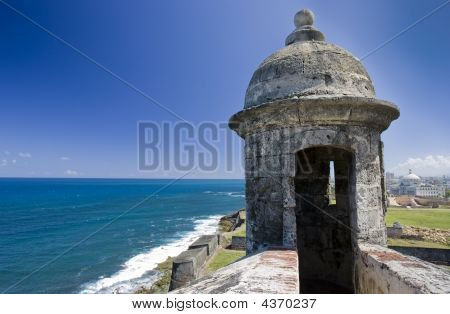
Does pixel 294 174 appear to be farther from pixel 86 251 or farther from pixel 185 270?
pixel 86 251

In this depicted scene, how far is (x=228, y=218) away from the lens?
115 feet

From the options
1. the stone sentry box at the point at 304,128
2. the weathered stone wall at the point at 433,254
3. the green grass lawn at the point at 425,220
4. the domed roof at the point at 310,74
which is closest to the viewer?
the stone sentry box at the point at 304,128

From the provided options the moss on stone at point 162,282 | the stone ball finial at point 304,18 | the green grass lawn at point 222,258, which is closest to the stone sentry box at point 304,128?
the stone ball finial at point 304,18

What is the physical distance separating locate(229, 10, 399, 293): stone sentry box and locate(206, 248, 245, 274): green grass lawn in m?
7.65

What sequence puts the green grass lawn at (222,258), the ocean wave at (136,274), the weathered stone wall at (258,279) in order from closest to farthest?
the weathered stone wall at (258,279) < the green grass lawn at (222,258) < the ocean wave at (136,274)

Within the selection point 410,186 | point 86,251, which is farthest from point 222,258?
point 410,186

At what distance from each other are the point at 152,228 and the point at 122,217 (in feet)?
40.3

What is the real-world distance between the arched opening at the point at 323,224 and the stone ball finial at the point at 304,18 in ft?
8.27

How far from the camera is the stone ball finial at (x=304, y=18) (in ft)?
16.2

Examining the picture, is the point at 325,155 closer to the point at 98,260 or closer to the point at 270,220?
the point at 270,220

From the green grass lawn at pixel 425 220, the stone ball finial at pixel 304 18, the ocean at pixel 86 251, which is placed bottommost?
the ocean at pixel 86 251

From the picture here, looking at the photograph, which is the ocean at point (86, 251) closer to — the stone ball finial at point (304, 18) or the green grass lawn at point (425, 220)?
the stone ball finial at point (304, 18)
